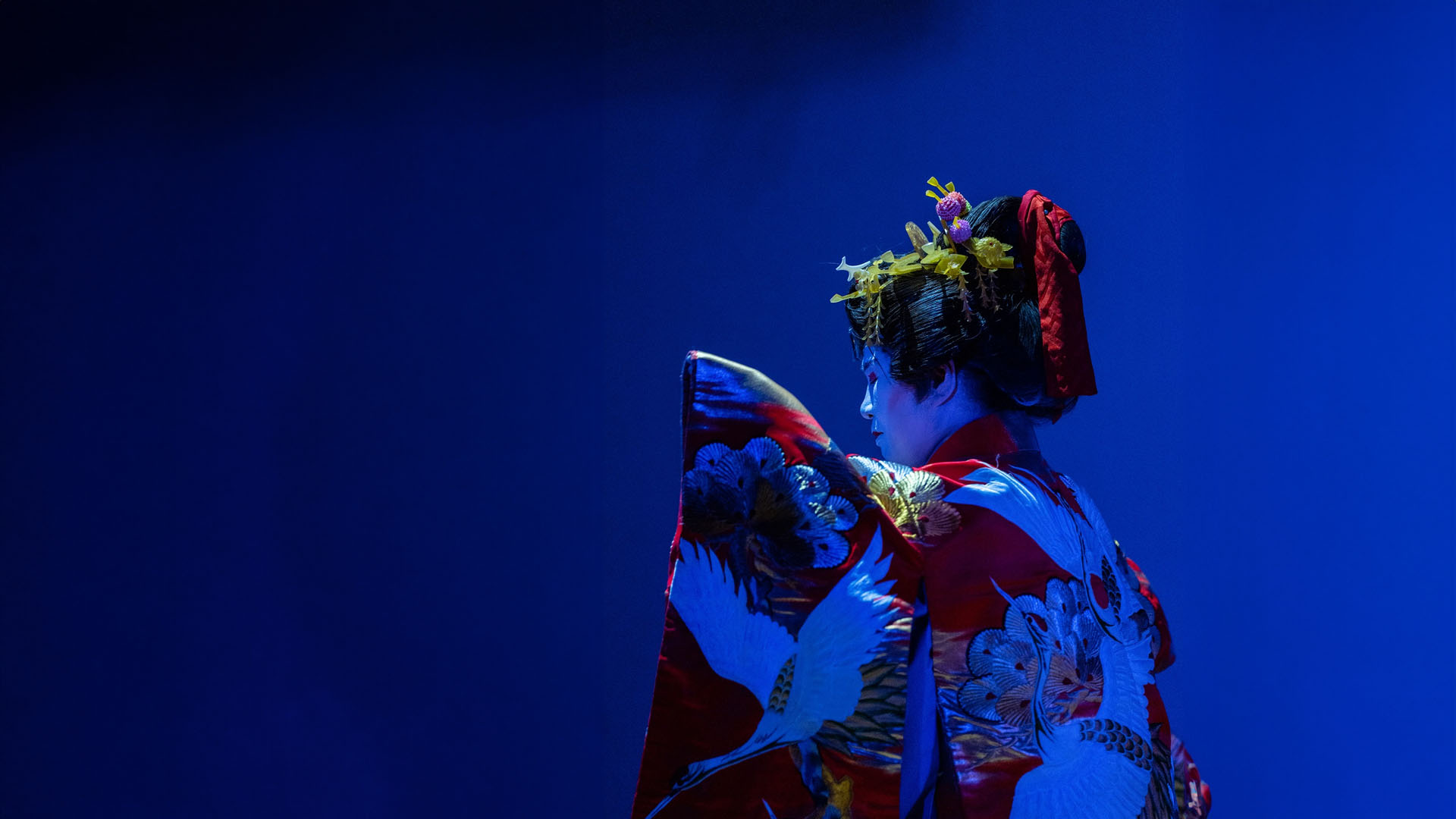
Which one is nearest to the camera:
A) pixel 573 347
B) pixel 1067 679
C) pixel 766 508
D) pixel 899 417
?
pixel 766 508

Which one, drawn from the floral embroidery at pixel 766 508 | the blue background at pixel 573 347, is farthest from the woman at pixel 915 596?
the blue background at pixel 573 347

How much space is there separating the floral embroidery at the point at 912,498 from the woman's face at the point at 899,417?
114 millimetres

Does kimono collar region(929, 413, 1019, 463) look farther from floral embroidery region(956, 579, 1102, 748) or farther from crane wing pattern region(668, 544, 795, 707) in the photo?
crane wing pattern region(668, 544, 795, 707)

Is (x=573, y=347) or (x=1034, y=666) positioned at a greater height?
(x=573, y=347)

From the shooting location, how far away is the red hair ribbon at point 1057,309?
47.2 inches

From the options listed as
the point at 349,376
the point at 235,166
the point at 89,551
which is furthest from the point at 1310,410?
the point at 89,551

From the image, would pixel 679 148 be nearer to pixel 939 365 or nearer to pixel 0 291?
pixel 939 365

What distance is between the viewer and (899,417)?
49.8 inches

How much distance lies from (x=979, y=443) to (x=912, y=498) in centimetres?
15

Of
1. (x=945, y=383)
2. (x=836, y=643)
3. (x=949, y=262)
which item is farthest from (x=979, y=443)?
(x=836, y=643)

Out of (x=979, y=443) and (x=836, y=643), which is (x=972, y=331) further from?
(x=836, y=643)

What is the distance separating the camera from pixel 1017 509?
3.81 feet

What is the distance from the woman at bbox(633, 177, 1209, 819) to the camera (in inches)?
41.3

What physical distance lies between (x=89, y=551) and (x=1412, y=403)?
269 centimetres
